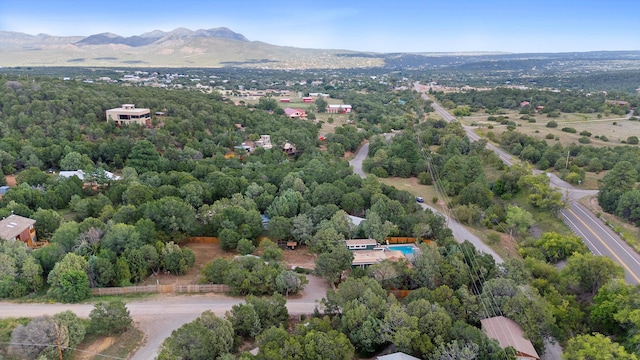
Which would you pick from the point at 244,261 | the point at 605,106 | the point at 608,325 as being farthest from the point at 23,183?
the point at 605,106

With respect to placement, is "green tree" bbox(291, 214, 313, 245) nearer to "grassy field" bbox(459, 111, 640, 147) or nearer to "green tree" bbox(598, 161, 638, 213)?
"green tree" bbox(598, 161, 638, 213)

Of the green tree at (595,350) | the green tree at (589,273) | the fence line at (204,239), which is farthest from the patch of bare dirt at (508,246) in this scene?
the fence line at (204,239)

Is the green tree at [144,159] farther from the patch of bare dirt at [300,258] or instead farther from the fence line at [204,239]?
the patch of bare dirt at [300,258]

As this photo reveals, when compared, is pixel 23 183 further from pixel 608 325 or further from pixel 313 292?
pixel 608 325

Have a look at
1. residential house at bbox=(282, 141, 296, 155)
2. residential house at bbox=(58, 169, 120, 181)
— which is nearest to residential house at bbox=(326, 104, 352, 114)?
residential house at bbox=(282, 141, 296, 155)

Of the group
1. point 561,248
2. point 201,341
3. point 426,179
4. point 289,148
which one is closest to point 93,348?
point 201,341

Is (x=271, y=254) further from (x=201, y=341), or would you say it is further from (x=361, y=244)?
(x=201, y=341)
